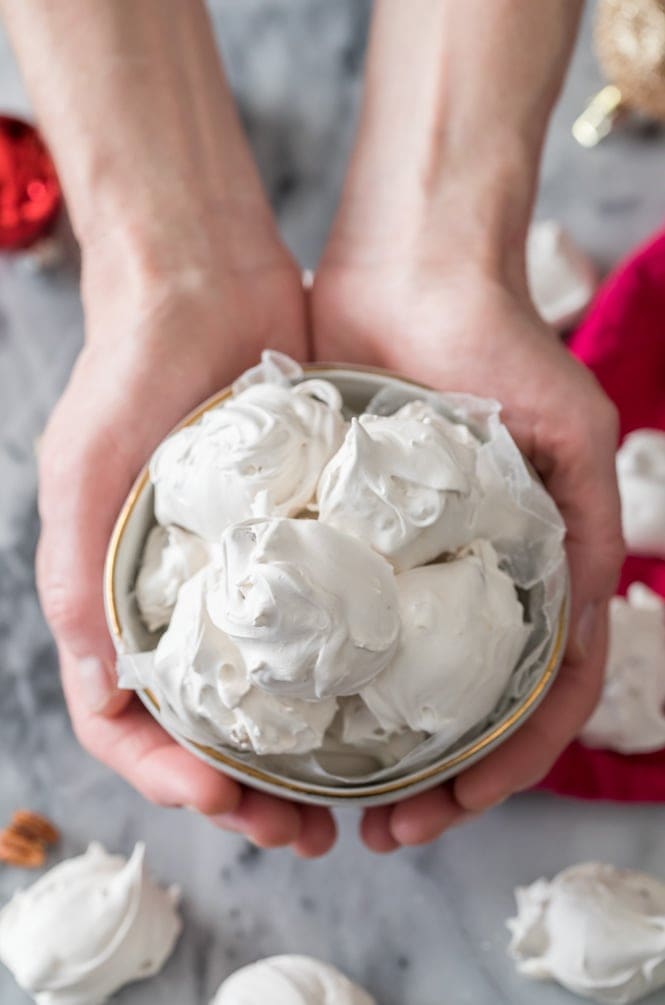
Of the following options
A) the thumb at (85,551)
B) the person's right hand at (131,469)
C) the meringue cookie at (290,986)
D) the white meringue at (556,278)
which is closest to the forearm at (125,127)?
the person's right hand at (131,469)

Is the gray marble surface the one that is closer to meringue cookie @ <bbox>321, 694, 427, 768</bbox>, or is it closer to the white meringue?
the white meringue

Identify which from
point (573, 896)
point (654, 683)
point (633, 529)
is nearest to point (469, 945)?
point (573, 896)

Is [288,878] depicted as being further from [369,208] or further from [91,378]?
[369,208]

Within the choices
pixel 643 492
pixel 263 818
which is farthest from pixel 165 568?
pixel 643 492

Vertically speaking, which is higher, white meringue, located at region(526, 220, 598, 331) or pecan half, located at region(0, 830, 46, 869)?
white meringue, located at region(526, 220, 598, 331)

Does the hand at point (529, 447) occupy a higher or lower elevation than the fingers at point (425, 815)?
higher

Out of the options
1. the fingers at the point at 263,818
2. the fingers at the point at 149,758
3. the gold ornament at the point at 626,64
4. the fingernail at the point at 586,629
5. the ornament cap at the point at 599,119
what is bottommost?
the fingers at the point at 263,818

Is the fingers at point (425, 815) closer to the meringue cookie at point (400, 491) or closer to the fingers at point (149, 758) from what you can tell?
the fingers at point (149, 758)

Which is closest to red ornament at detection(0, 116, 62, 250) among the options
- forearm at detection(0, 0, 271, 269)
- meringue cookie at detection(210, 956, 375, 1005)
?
forearm at detection(0, 0, 271, 269)
